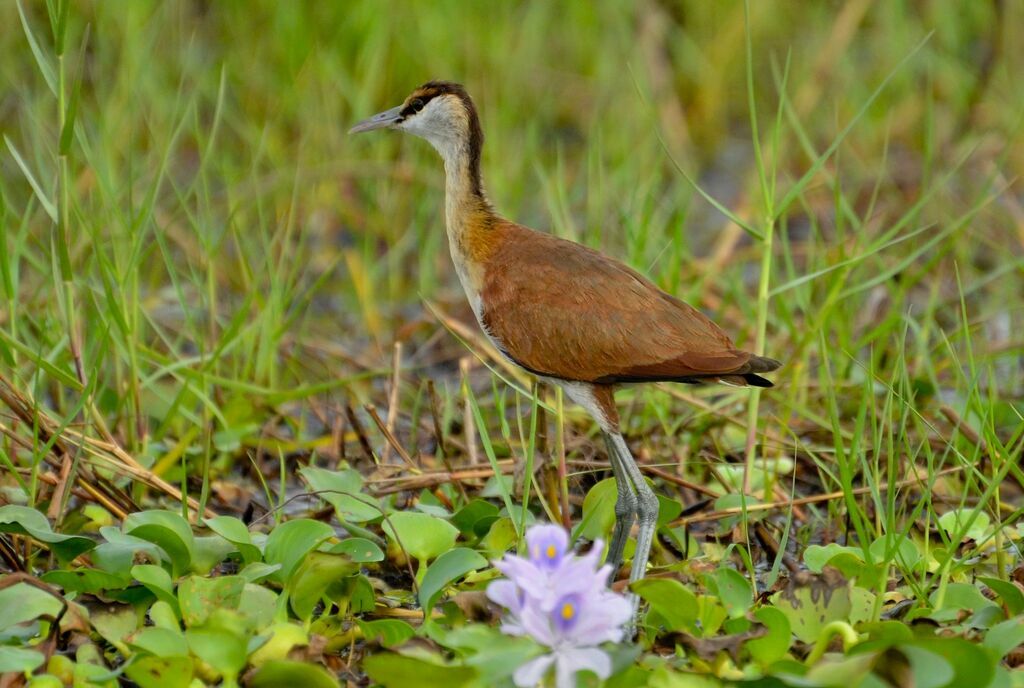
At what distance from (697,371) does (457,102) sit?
1.07 m

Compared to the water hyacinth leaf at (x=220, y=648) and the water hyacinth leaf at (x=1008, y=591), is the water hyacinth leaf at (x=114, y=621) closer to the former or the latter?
the water hyacinth leaf at (x=220, y=648)

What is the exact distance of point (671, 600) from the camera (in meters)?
2.85

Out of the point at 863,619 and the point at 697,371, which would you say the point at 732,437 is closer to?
the point at 697,371

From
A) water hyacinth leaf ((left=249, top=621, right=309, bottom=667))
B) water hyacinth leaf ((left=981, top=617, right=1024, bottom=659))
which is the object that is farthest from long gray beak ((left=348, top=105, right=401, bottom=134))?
water hyacinth leaf ((left=981, top=617, right=1024, bottom=659))

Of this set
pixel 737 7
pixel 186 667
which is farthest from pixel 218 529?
pixel 737 7

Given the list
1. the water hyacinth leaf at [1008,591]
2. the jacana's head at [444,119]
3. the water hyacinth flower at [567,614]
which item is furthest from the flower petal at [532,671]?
the jacana's head at [444,119]

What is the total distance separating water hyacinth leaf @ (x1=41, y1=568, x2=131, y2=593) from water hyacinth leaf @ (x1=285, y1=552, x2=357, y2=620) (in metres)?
0.36

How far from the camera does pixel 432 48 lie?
7133 mm

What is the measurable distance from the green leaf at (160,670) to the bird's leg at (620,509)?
4.10ft

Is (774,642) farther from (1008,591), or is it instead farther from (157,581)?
(157,581)

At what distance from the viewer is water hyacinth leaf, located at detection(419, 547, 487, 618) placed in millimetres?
3031

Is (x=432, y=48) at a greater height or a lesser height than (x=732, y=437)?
greater

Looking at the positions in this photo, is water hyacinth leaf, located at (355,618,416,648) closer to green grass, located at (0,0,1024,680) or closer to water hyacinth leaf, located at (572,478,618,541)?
green grass, located at (0,0,1024,680)

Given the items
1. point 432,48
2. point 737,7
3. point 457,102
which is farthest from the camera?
point 737,7
